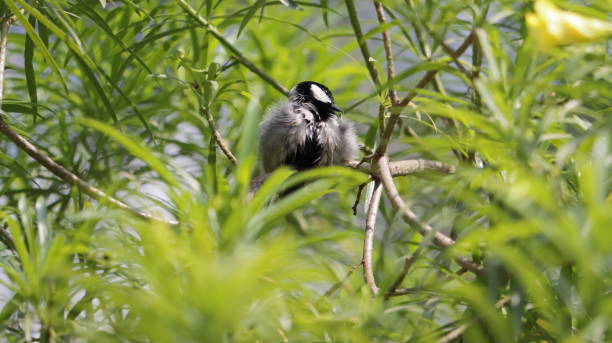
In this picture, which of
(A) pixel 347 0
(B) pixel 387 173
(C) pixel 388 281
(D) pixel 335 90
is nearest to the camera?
(C) pixel 388 281

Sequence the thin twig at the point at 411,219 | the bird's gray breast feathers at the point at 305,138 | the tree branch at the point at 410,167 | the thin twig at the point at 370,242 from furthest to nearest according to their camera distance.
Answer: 1. the bird's gray breast feathers at the point at 305,138
2. the tree branch at the point at 410,167
3. the thin twig at the point at 370,242
4. the thin twig at the point at 411,219

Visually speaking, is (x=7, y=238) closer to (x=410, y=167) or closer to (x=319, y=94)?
(x=410, y=167)

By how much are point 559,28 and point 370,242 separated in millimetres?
621

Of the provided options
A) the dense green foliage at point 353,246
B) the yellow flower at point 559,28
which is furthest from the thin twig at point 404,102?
the yellow flower at point 559,28

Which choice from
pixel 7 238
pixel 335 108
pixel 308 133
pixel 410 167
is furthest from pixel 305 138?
pixel 7 238

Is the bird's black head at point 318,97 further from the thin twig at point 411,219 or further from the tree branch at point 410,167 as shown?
the thin twig at point 411,219

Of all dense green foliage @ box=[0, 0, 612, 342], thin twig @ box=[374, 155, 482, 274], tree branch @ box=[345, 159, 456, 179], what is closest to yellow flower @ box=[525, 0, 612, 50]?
dense green foliage @ box=[0, 0, 612, 342]

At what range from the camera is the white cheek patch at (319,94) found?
214 centimetres

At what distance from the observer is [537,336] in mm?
976

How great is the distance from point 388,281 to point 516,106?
420 mm

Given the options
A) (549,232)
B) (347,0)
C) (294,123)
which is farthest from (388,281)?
(294,123)

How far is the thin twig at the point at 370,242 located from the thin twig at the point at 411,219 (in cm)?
6

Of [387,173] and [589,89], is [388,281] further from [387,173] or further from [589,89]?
[589,89]

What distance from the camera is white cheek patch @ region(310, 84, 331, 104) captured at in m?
2.14
